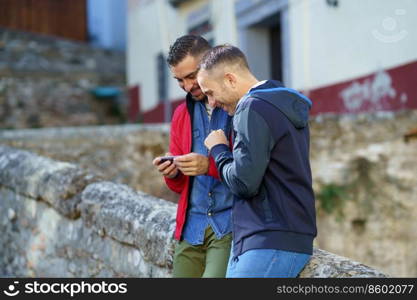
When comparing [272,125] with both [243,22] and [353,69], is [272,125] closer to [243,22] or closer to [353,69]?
[353,69]

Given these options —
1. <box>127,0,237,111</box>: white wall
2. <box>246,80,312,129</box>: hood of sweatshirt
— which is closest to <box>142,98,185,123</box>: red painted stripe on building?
<box>127,0,237,111</box>: white wall

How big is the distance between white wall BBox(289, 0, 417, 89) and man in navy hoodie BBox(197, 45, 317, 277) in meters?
4.97

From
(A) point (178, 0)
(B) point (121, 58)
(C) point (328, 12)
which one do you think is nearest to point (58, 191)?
(C) point (328, 12)

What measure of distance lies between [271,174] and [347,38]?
633 centimetres

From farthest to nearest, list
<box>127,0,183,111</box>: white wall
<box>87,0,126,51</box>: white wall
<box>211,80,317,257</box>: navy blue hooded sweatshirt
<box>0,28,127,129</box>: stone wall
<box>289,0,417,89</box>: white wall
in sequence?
<box>87,0,126,51</box>: white wall, <box>0,28,127,129</box>: stone wall, <box>127,0,183,111</box>: white wall, <box>289,0,417,89</box>: white wall, <box>211,80,317,257</box>: navy blue hooded sweatshirt

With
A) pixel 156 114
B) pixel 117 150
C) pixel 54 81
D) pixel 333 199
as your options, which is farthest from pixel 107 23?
pixel 333 199

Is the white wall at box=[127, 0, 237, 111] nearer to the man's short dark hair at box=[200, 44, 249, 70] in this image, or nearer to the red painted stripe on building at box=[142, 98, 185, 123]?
the red painted stripe on building at box=[142, 98, 185, 123]

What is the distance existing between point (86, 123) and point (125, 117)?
887 millimetres

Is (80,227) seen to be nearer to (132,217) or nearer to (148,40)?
(132,217)

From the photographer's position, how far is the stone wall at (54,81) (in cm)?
1484

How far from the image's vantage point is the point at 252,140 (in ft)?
7.05

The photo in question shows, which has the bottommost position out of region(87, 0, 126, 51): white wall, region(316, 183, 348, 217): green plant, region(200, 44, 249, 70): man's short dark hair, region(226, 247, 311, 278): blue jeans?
region(226, 247, 311, 278): blue jeans

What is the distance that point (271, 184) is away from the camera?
86.0 inches

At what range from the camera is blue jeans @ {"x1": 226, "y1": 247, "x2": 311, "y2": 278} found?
7.09 feet
